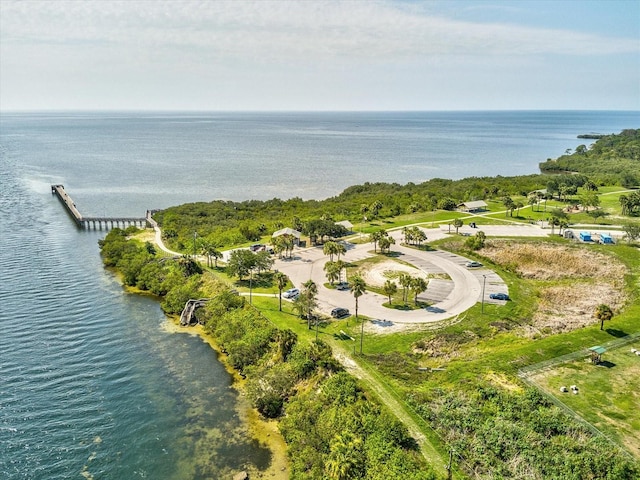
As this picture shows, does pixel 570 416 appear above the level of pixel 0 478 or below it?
above

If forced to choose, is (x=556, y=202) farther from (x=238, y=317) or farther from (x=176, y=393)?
(x=176, y=393)

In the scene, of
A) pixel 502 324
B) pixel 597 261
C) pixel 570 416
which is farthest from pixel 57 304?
pixel 597 261

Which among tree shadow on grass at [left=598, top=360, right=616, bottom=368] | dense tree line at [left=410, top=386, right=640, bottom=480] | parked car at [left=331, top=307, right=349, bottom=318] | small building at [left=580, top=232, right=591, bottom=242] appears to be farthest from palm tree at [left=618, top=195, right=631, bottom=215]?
dense tree line at [left=410, top=386, right=640, bottom=480]

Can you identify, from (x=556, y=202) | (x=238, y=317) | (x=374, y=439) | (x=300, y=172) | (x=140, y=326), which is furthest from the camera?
(x=300, y=172)

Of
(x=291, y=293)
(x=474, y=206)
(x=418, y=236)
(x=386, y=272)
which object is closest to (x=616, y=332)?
(x=386, y=272)

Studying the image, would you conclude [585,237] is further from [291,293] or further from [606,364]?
[291,293]

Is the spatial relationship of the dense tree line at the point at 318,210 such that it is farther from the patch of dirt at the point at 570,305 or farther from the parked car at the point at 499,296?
the patch of dirt at the point at 570,305

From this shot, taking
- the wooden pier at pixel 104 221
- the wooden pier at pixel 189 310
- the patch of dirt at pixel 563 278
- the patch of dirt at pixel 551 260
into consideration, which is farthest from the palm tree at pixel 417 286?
the wooden pier at pixel 104 221
